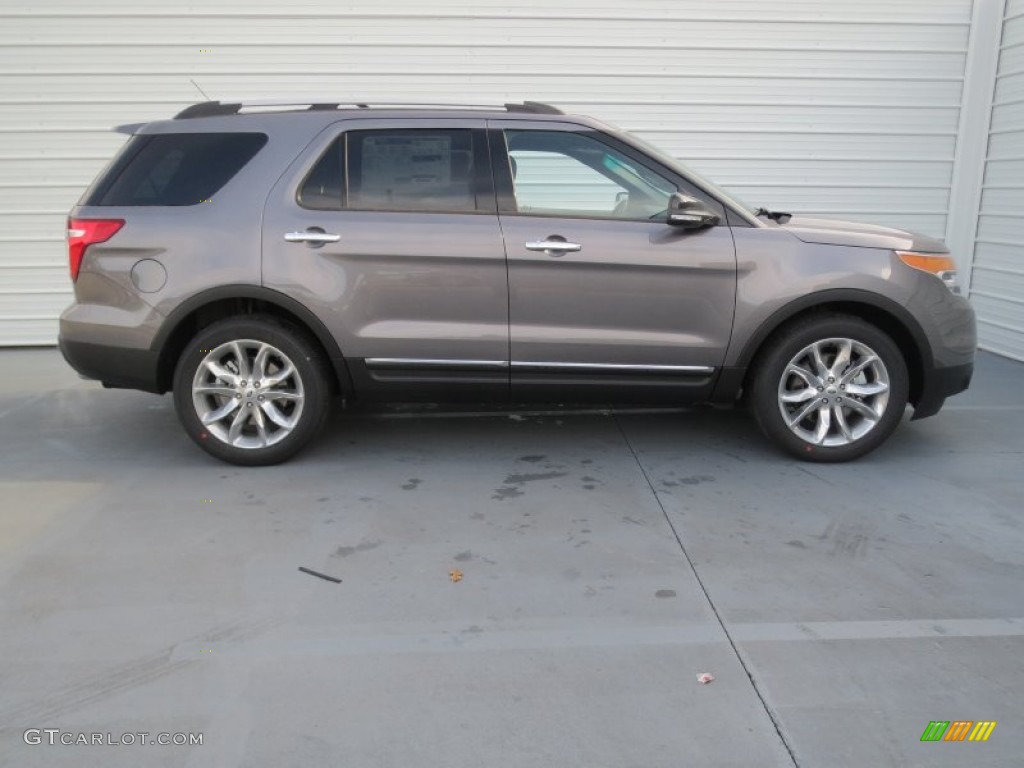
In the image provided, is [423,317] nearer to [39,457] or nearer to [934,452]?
[39,457]

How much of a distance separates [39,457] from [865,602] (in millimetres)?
4345

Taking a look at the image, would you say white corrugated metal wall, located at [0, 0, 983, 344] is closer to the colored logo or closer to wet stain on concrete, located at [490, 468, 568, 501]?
wet stain on concrete, located at [490, 468, 568, 501]

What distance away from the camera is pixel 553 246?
458cm

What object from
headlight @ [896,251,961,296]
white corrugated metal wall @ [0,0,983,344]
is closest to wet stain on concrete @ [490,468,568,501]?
headlight @ [896,251,961,296]

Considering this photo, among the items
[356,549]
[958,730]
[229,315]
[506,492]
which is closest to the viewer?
[958,730]

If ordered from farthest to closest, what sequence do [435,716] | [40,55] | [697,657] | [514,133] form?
1. [40,55]
2. [514,133]
3. [697,657]
4. [435,716]

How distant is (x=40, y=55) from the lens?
24.8ft

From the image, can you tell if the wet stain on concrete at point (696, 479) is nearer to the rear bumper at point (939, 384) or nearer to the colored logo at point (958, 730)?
the rear bumper at point (939, 384)

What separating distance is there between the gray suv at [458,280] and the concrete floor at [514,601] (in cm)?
47

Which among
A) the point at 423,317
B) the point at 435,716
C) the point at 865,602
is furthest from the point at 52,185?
the point at 865,602

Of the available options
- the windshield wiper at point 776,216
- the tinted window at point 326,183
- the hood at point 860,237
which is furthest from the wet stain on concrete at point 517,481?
the windshield wiper at point 776,216

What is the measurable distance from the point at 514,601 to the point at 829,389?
2.32m

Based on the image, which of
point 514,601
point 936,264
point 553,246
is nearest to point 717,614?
point 514,601

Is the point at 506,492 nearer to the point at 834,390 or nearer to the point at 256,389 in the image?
the point at 256,389
